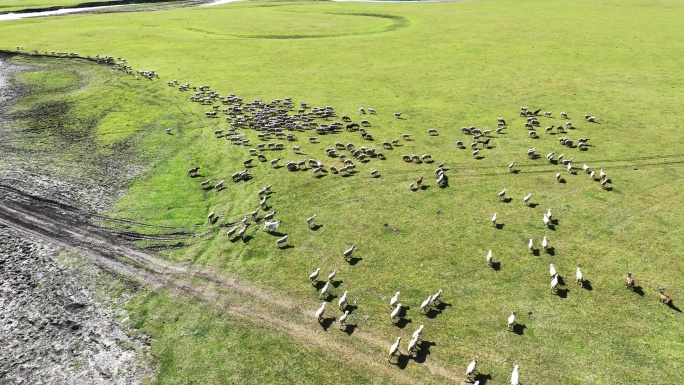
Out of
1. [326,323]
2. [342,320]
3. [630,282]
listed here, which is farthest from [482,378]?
[630,282]

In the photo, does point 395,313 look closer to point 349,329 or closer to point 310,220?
point 349,329

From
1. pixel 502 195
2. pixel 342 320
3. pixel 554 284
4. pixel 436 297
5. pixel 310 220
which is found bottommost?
pixel 342 320

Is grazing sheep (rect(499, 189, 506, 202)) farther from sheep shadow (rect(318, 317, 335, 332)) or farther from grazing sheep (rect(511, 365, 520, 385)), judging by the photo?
sheep shadow (rect(318, 317, 335, 332))

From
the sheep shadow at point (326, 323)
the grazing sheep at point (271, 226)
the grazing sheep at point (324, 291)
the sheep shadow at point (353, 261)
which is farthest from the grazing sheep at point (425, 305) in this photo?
the grazing sheep at point (271, 226)

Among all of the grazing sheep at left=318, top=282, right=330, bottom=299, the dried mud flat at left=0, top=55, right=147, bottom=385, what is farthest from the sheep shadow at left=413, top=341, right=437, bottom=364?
the dried mud flat at left=0, top=55, right=147, bottom=385

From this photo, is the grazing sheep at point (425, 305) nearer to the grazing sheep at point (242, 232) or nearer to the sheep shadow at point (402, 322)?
the sheep shadow at point (402, 322)
